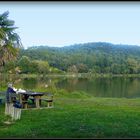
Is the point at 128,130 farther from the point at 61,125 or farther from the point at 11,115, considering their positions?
the point at 11,115

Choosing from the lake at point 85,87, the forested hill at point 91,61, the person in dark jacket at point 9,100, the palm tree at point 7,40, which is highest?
the palm tree at point 7,40

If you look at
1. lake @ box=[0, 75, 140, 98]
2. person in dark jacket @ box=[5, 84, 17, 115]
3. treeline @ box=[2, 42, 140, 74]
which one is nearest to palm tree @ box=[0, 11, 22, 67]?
person in dark jacket @ box=[5, 84, 17, 115]

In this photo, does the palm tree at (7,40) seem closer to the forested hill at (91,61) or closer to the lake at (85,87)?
the lake at (85,87)

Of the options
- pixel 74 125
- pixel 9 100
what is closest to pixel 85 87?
pixel 9 100

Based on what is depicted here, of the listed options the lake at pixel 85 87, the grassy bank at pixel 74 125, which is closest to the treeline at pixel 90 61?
the lake at pixel 85 87

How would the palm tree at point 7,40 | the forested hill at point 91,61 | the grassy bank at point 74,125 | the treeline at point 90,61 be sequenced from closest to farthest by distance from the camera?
the grassy bank at point 74,125 < the palm tree at point 7,40 < the treeline at point 90,61 < the forested hill at point 91,61

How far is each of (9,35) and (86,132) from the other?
929cm

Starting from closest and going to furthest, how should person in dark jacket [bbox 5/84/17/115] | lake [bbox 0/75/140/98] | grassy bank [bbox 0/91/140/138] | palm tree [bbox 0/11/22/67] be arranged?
grassy bank [bbox 0/91/140/138], person in dark jacket [bbox 5/84/17/115], palm tree [bbox 0/11/22/67], lake [bbox 0/75/140/98]

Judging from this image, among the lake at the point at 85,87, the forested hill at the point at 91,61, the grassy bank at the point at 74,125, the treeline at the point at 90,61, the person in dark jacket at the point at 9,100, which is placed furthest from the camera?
the forested hill at the point at 91,61

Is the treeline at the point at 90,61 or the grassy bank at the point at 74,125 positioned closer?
the grassy bank at the point at 74,125

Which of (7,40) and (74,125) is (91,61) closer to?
(7,40)

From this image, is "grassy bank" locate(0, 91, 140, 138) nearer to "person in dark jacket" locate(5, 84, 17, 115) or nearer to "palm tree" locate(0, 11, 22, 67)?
"person in dark jacket" locate(5, 84, 17, 115)

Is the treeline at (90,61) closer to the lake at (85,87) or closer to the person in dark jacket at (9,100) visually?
the lake at (85,87)

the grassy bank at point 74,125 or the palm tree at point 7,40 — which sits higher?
the palm tree at point 7,40
